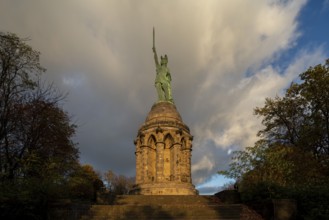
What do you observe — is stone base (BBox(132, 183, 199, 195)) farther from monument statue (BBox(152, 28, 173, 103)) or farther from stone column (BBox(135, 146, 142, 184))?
monument statue (BBox(152, 28, 173, 103))

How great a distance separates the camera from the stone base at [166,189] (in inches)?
1061

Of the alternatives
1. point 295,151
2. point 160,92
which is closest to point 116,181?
point 160,92

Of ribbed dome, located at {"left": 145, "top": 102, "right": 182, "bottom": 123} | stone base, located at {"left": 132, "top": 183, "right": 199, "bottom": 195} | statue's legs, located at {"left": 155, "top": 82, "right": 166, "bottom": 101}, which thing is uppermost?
statue's legs, located at {"left": 155, "top": 82, "right": 166, "bottom": 101}

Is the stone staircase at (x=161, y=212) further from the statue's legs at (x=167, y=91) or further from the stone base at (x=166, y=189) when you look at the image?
the statue's legs at (x=167, y=91)

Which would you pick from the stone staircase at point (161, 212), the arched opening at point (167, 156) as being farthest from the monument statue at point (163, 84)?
the stone staircase at point (161, 212)

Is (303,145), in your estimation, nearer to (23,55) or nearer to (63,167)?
(63,167)

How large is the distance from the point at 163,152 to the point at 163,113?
133 inches

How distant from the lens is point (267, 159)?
57.5 ft

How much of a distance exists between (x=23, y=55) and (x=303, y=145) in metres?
20.5

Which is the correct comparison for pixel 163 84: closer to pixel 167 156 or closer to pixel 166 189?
pixel 167 156

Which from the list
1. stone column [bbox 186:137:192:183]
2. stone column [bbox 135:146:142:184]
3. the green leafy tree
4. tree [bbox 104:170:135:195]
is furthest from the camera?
tree [bbox 104:170:135:195]

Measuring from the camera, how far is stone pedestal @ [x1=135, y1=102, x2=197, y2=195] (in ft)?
A: 93.8

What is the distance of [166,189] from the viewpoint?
2700 centimetres

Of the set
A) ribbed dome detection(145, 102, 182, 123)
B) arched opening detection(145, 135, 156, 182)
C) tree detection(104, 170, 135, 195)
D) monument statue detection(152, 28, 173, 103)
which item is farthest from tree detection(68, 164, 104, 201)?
tree detection(104, 170, 135, 195)
